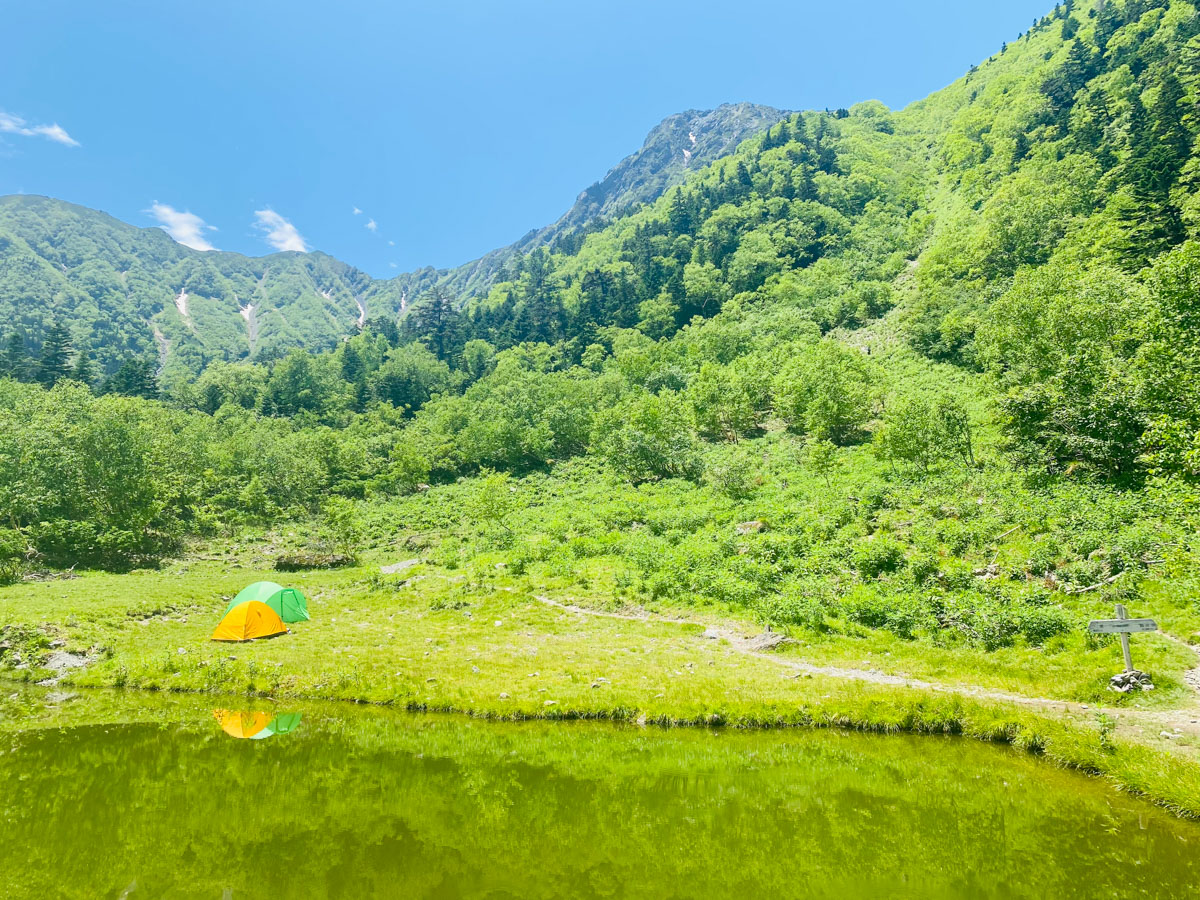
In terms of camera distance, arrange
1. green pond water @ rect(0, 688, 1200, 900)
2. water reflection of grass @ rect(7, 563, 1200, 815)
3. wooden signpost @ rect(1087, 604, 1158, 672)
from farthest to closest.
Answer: water reflection of grass @ rect(7, 563, 1200, 815), wooden signpost @ rect(1087, 604, 1158, 672), green pond water @ rect(0, 688, 1200, 900)

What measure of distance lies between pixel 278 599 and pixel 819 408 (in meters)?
46.3

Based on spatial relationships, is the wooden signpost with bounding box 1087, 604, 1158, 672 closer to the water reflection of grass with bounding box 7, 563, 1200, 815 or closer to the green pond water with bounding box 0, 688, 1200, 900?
the water reflection of grass with bounding box 7, 563, 1200, 815

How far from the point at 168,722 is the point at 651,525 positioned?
27167mm

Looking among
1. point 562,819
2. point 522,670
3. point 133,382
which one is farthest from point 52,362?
point 562,819

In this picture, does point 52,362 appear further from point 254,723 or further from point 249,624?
point 254,723

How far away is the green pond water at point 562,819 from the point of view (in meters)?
A: 7.30

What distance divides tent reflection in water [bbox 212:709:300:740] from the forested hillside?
16237mm

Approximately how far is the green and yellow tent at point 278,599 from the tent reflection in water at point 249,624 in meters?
0.36

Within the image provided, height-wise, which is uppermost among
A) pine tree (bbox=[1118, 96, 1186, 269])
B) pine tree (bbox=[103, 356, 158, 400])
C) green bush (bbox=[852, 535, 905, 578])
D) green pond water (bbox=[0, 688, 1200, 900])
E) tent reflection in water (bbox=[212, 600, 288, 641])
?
pine tree (bbox=[1118, 96, 1186, 269])

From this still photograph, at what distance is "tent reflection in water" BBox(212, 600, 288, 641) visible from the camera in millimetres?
21828

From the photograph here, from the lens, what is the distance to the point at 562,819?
30.0 ft

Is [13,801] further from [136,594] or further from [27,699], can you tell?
[136,594]

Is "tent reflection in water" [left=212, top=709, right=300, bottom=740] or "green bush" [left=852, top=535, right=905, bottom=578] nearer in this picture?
"tent reflection in water" [left=212, top=709, right=300, bottom=740]

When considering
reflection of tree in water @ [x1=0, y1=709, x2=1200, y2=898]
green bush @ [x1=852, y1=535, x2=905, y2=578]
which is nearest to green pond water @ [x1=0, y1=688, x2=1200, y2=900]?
reflection of tree in water @ [x1=0, y1=709, x2=1200, y2=898]
